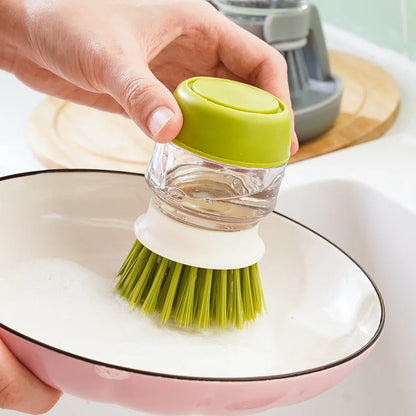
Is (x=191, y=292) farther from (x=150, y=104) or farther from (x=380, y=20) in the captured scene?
(x=380, y=20)

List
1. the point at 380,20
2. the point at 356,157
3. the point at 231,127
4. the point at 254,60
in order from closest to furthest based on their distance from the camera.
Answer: the point at 231,127 → the point at 254,60 → the point at 356,157 → the point at 380,20

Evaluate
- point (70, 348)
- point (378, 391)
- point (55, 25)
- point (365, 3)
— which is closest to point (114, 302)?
point (70, 348)

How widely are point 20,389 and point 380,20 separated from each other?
783 millimetres

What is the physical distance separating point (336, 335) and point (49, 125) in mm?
417

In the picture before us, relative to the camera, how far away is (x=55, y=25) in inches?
19.0

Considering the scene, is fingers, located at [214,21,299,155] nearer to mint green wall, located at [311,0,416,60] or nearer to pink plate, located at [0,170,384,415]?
pink plate, located at [0,170,384,415]

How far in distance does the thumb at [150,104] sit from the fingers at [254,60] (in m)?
0.14

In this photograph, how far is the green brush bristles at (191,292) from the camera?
17.8 inches

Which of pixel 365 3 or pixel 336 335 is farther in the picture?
pixel 365 3

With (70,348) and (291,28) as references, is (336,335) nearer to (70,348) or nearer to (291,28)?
(70,348)

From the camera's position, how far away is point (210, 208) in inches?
16.9

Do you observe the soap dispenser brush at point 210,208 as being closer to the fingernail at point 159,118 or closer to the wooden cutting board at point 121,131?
the fingernail at point 159,118

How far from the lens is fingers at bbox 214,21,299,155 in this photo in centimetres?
53

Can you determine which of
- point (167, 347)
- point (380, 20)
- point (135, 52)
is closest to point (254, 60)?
point (135, 52)
